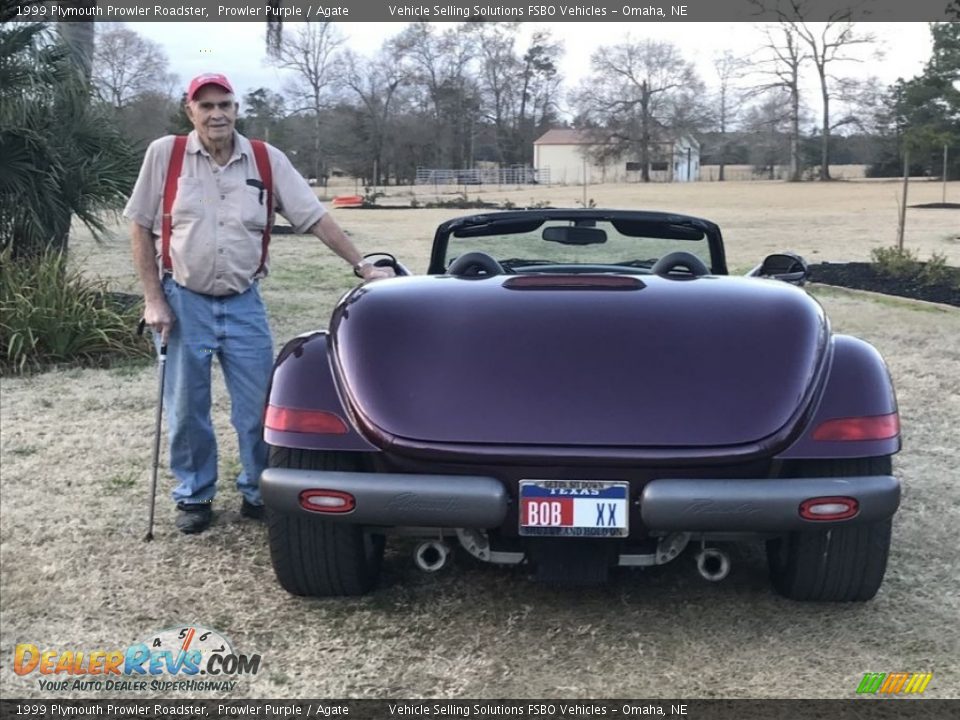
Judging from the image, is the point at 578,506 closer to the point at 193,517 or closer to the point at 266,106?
the point at 193,517

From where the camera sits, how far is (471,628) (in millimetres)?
3330

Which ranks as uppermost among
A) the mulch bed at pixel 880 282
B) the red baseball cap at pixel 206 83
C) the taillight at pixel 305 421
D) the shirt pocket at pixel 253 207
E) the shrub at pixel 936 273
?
the red baseball cap at pixel 206 83

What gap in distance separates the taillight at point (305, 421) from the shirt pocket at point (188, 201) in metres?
1.17

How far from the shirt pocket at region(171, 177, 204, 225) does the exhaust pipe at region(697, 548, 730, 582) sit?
2.33m

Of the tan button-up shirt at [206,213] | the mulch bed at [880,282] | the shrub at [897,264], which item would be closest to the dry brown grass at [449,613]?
the tan button-up shirt at [206,213]

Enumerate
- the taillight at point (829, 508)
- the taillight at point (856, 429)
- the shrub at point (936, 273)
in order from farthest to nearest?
1. the shrub at point (936, 273)
2. the taillight at point (856, 429)
3. the taillight at point (829, 508)

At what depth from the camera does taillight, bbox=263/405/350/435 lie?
314 centimetres

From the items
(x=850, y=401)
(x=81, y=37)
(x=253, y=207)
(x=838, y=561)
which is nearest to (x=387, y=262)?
(x=253, y=207)

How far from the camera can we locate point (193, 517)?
4.26 meters

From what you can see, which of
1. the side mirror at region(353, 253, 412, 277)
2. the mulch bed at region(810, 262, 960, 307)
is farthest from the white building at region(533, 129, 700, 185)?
the side mirror at region(353, 253, 412, 277)

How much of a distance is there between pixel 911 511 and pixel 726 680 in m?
2.00

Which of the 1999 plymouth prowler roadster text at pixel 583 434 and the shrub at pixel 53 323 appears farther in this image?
the shrub at pixel 53 323

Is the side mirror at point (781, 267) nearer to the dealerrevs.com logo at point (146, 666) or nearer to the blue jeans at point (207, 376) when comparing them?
the blue jeans at point (207, 376)

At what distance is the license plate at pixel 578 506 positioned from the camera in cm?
297
